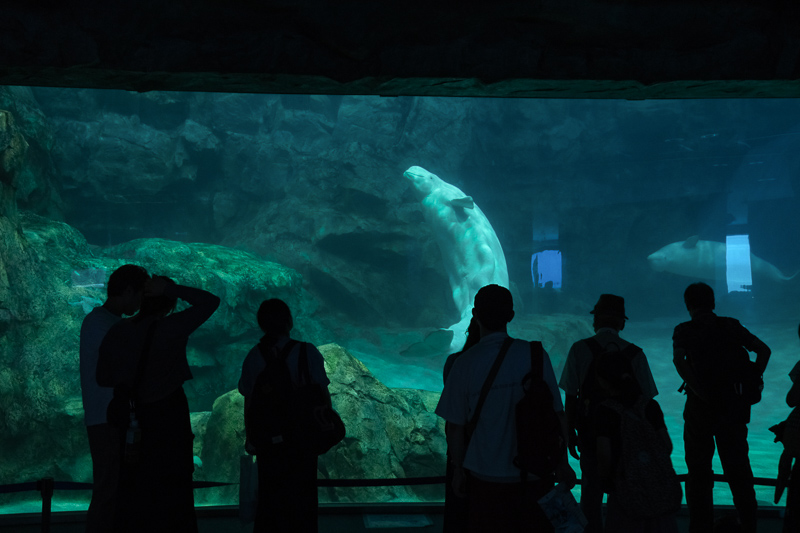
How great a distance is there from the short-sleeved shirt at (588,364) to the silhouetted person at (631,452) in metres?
0.81

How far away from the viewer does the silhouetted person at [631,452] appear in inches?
93.1

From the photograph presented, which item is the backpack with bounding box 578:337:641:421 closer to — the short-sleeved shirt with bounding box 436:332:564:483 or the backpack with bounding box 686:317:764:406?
the backpack with bounding box 686:317:764:406

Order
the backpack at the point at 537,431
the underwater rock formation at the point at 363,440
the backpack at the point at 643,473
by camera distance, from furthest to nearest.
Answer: the underwater rock formation at the point at 363,440
the backpack at the point at 643,473
the backpack at the point at 537,431

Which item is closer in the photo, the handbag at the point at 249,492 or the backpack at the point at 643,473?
the backpack at the point at 643,473

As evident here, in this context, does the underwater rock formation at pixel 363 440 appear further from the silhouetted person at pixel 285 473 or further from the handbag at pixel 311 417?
the handbag at pixel 311 417

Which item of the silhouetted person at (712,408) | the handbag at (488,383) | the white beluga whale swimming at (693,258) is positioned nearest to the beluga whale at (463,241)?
the white beluga whale swimming at (693,258)

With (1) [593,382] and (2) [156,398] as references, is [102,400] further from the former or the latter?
(1) [593,382]

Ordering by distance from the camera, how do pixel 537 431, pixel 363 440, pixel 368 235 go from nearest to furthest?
pixel 537 431
pixel 363 440
pixel 368 235

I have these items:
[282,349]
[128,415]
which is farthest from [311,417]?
[128,415]

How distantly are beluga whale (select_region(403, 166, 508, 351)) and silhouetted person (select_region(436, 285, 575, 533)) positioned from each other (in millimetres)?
14542

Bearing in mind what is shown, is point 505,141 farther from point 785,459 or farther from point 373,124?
point 785,459

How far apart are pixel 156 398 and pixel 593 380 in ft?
7.84

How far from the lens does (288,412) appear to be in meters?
2.81

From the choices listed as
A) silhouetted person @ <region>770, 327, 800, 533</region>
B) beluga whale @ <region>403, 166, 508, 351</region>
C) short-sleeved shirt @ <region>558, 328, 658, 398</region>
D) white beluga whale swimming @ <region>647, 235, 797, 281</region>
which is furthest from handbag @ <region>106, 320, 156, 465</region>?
white beluga whale swimming @ <region>647, 235, 797, 281</region>
